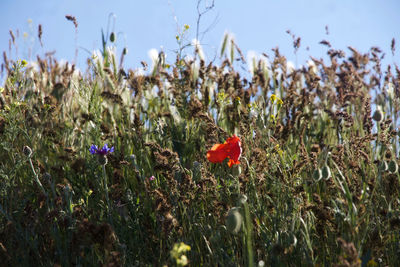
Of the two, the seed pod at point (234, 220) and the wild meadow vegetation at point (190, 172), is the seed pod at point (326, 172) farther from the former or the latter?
the seed pod at point (234, 220)

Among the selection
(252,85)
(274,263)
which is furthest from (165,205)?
(252,85)

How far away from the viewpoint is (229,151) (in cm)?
197

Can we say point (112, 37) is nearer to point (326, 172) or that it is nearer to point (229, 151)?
point (229, 151)

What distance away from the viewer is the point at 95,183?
102 inches

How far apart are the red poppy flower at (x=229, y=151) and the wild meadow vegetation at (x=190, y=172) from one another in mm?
40

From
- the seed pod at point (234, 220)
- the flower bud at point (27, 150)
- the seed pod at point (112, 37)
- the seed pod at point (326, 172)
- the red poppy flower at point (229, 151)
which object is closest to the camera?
the seed pod at point (234, 220)

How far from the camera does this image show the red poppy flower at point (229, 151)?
194cm

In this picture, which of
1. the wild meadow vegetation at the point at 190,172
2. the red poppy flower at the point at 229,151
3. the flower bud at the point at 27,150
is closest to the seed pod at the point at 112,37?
the wild meadow vegetation at the point at 190,172

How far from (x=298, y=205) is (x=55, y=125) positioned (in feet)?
6.74

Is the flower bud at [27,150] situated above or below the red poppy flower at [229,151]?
above

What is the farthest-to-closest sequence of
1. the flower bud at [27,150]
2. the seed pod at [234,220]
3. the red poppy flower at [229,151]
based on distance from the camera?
the flower bud at [27,150] < the red poppy flower at [229,151] < the seed pod at [234,220]

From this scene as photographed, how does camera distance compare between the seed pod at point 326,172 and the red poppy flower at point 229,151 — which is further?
the red poppy flower at point 229,151

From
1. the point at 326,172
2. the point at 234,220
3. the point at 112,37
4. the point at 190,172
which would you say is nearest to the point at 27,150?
the point at 190,172

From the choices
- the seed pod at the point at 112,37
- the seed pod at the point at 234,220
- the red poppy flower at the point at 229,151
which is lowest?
the seed pod at the point at 234,220
